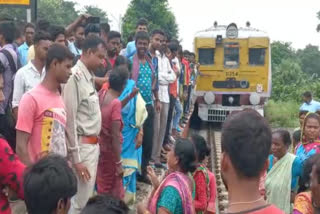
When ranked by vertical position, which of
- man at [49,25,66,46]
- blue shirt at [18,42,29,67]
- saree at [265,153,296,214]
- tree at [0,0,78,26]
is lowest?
saree at [265,153,296,214]

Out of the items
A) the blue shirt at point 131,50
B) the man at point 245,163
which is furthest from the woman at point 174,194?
the blue shirt at point 131,50

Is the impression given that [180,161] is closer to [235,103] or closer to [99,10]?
[235,103]

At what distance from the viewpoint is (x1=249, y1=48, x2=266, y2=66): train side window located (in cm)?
1585

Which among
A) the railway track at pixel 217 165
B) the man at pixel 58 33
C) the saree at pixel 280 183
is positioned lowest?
the railway track at pixel 217 165

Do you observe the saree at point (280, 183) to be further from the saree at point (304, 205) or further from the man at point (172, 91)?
the man at point (172, 91)

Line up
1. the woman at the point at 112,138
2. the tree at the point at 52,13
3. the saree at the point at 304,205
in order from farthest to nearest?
the tree at the point at 52,13 < the woman at the point at 112,138 < the saree at the point at 304,205

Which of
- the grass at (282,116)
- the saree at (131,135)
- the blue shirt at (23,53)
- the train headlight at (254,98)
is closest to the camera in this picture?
the saree at (131,135)

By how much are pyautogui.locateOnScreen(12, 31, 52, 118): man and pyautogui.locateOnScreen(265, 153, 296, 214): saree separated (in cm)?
226

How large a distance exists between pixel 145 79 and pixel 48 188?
446 cm

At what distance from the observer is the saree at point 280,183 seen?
4.63m

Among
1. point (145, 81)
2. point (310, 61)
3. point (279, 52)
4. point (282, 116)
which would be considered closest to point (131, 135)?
point (145, 81)

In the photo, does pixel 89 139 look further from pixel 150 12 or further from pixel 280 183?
pixel 150 12

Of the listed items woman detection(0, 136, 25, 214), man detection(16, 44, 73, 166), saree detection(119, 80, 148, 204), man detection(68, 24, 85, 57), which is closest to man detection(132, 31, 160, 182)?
man detection(68, 24, 85, 57)

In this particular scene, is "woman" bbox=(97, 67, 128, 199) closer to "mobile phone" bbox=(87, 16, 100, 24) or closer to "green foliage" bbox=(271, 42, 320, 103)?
"mobile phone" bbox=(87, 16, 100, 24)
